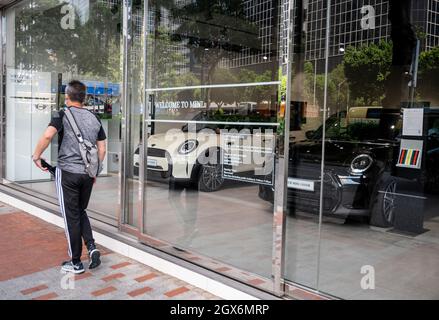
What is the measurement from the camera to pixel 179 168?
5.56 m

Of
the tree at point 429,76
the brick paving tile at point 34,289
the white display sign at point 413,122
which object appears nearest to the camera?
the brick paving tile at point 34,289

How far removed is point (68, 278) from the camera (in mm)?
3943

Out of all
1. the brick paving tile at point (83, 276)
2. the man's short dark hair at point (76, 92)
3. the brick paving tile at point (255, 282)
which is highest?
the man's short dark hair at point (76, 92)

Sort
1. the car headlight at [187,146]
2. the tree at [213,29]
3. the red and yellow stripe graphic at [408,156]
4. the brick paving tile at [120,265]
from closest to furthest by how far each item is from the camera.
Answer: the brick paving tile at [120,265], the car headlight at [187,146], the red and yellow stripe graphic at [408,156], the tree at [213,29]

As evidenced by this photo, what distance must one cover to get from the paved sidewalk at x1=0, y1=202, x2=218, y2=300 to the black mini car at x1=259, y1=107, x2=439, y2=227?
48.0 inches

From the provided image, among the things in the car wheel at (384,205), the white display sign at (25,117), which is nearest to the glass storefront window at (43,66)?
the white display sign at (25,117)

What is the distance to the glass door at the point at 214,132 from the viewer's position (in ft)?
12.8

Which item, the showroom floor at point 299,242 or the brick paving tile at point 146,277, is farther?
the brick paving tile at point 146,277

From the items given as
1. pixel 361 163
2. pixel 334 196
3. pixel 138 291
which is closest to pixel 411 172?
pixel 361 163

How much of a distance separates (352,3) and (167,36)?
2258mm

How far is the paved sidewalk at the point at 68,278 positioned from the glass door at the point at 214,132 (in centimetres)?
37

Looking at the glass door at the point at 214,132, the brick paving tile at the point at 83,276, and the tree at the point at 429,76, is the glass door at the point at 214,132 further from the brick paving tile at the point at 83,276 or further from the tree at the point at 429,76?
the tree at the point at 429,76

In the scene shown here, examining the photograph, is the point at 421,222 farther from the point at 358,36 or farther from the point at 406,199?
the point at 358,36

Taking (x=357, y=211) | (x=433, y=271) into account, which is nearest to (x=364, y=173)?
(x=357, y=211)
